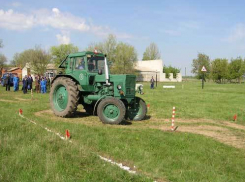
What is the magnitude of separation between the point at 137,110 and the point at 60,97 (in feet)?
10.4

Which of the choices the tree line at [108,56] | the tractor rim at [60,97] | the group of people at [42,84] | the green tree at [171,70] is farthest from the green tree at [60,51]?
the tractor rim at [60,97]

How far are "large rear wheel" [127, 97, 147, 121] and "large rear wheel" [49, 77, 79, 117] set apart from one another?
2131mm

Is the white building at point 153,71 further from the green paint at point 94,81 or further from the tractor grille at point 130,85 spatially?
the tractor grille at point 130,85

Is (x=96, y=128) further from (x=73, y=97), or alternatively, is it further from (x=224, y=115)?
(x=224, y=115)

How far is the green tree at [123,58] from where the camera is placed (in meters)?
53.7

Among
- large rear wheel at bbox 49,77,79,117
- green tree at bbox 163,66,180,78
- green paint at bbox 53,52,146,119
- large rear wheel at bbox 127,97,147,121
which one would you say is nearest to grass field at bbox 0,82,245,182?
large rear wheel at bbox 49,77,79,117

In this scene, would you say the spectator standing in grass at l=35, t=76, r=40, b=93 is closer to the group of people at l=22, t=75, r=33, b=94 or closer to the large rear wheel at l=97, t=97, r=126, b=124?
the group of people at l=22, t=75, r=33, b=94

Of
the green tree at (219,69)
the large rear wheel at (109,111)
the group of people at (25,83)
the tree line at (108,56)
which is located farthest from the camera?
the green tree at (219,69)

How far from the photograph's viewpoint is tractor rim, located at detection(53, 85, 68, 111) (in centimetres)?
1105

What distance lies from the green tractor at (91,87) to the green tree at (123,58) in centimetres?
4183

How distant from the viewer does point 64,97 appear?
11055mm

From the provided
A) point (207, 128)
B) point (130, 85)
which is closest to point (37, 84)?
point (130, 85)

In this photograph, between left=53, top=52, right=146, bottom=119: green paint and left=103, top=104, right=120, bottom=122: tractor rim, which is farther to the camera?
left=53, top=52, right=146, bottom=119: green paint

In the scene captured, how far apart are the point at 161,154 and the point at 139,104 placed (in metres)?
4.68
